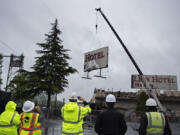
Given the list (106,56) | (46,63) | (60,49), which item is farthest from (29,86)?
(106,56)

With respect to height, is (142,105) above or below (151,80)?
below

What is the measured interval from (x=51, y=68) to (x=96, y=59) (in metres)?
6.80

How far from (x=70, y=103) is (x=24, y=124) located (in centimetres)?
115

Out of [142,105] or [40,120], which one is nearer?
[40,120]

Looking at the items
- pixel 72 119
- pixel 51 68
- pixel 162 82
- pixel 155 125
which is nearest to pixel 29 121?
pixel 72 119

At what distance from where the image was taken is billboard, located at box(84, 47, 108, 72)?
24219 mm

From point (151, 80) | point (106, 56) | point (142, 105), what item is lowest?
point (142, 105)

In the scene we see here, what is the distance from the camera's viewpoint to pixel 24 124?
3.95m

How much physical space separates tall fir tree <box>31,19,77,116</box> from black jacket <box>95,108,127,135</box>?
61.3 ft

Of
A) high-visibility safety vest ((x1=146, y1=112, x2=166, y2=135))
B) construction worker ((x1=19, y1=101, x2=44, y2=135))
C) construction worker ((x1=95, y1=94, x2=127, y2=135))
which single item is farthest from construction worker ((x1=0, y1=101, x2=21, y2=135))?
high-visibility safety vest ((x1=146, y1=112, x2=166, y2=135))

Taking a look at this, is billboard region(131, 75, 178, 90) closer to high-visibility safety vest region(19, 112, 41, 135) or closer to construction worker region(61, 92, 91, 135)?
construction worker region(61, 92, 91, 135)

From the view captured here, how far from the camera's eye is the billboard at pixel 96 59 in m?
24.2

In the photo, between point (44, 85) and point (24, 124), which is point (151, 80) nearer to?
point (44, 85)

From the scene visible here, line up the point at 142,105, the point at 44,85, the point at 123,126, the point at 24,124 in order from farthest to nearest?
1. the point at 142,105
2. the point at 44,85
3. the point at 24,124
4. the point at 123,126
